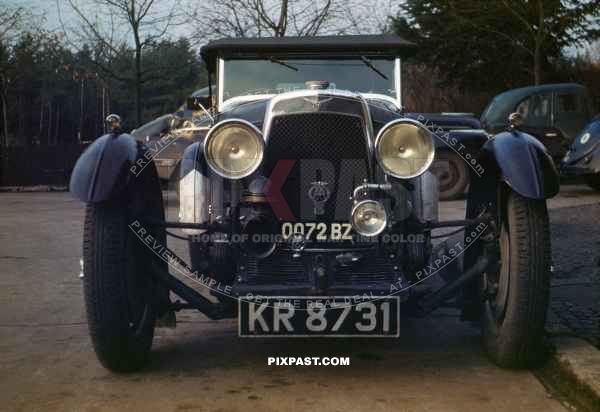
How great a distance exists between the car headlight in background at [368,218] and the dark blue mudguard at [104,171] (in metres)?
1.08

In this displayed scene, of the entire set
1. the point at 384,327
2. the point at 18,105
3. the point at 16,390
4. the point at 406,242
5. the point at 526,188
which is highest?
the point at 18,105

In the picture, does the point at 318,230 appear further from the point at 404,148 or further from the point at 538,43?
the point at 538,43

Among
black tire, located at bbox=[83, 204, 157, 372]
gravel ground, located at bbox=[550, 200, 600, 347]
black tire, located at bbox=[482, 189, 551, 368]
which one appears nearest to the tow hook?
black tire, located at bbox=[482, 189, 551, 368]

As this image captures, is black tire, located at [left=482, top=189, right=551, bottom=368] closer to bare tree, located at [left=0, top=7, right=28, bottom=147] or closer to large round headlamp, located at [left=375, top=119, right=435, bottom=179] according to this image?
large round headlamp, located at [left=375, top=119, right=435, bottom=179]

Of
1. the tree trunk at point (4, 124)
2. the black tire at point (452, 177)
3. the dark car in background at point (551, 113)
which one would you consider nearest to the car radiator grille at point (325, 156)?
the black tire at point (452, 177)

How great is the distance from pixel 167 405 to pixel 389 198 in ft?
4.80

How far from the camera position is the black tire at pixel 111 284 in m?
3.85

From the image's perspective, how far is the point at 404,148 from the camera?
160 inches

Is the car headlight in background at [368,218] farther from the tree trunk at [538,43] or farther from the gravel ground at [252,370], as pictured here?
the tree trunk at [538,43]

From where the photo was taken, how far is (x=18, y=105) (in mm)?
23297

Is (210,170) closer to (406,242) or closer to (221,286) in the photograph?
(221,286)

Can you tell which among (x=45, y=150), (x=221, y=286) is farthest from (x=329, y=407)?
(x=45, y=150)

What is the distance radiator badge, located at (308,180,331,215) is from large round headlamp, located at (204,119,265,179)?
405mm

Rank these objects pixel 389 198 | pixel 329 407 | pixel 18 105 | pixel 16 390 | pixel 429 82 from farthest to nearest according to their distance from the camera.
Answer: pixel 429 82
pixel 18 105
pixel 389 198
pixel 16 390
pixel 329 407
